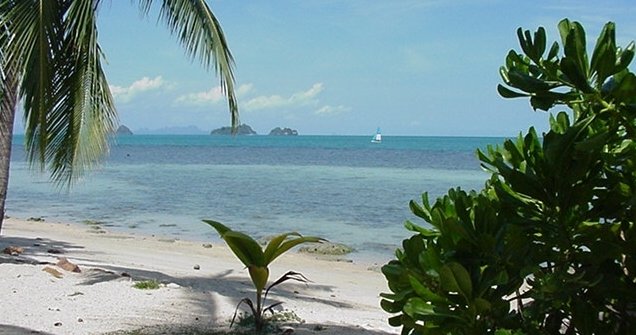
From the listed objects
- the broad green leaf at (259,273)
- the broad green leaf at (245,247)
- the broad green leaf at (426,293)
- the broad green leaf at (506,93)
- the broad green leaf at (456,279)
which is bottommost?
the broad green leaf at (259,273)

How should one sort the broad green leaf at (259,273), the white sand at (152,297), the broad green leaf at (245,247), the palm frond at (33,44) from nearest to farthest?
the broad green leaf at (245,247) < the broad green leaf at (259,273) < the white sand at (152,297) < the palm frond at (33,44)

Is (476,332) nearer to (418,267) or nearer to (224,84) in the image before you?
(418,267)

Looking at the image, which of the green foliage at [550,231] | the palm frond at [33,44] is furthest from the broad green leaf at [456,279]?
the palm frond at [33,44]

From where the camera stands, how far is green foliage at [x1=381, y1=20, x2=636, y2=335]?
1699mm

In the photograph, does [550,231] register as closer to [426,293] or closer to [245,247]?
[426,293]

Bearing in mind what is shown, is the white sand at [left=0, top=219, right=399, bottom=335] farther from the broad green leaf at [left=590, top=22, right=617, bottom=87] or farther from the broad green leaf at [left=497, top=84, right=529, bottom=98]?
the broad green leaf at [left=590, top=22, right=617, bottom=87]

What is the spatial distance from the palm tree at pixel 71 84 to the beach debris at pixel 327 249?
6.65 m

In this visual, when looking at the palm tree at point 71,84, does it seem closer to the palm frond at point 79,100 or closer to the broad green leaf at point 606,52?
the palm frond at point 79,100

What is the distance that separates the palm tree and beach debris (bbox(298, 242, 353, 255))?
6654 millimetres

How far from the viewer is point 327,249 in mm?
14398

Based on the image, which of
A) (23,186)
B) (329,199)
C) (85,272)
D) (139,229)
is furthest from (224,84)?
(23,186)

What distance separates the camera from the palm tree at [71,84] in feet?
21.2

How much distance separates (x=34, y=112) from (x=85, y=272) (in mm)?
1937

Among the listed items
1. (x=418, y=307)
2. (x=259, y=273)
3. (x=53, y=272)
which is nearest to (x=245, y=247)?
(x=259, y=273)
